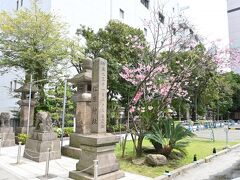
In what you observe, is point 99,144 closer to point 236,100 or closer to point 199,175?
point 199,175

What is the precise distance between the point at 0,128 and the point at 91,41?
38.1 ft

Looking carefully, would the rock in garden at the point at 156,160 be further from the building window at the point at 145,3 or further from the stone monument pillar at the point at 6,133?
the building window at the point at 145,3

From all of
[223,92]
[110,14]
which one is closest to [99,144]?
[110,14]

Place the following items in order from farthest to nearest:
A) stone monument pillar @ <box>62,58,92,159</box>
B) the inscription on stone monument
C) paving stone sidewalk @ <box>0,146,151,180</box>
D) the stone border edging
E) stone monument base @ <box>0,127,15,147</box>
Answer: stone monument base @ <box>0,127,15,147</box> < stone monument pillar @ <box>62,58,92,159</box> < the stone border edging < paving stone sidewalk @ <box>0,146,151,180</box> < the inscription on stone monument

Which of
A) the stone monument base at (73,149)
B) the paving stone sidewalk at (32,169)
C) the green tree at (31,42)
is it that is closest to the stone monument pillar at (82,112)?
the stone monument base at (73,149)

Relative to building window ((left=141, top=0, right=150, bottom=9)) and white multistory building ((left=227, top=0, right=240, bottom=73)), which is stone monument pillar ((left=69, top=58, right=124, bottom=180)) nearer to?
building window ((left=141, top=0, right=150, bottom=9))

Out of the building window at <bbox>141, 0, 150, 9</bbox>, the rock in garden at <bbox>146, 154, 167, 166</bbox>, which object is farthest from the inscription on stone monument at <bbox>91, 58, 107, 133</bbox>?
the building window at <bbox>141, 0, 150, 9</bbox>

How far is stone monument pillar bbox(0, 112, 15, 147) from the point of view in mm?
13898

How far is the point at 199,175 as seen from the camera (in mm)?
8672

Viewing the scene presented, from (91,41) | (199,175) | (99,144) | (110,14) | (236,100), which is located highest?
(110,14)

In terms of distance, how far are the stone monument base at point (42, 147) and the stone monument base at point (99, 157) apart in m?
3.05

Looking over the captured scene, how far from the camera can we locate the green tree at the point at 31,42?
17.7 metres

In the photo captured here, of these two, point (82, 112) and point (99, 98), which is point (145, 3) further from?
point (99, 98)

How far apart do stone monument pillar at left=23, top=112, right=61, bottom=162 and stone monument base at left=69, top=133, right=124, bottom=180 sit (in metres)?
3.07
